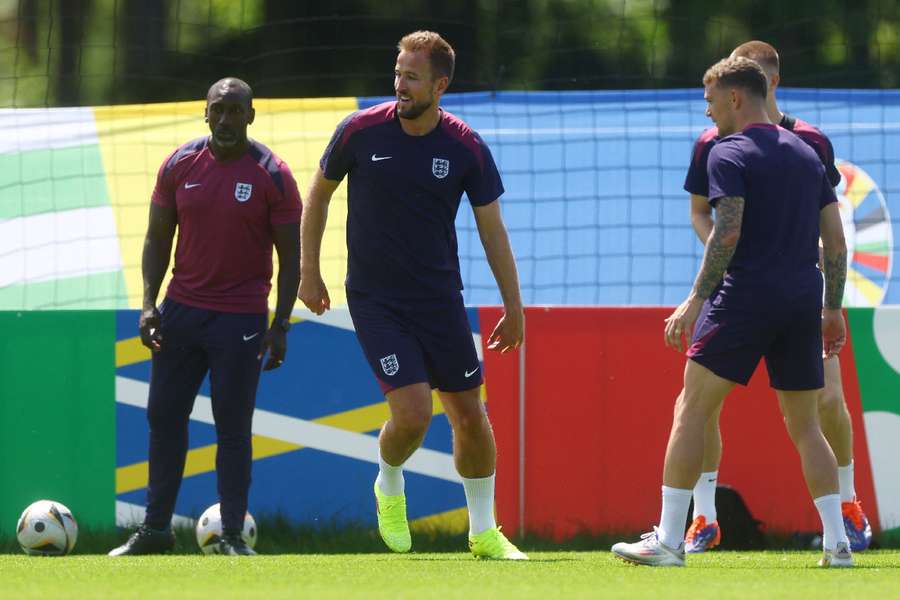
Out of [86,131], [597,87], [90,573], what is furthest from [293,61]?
[90,573]

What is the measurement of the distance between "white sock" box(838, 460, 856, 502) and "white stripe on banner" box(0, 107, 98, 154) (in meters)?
5.75

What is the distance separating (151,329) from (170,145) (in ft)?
11.7

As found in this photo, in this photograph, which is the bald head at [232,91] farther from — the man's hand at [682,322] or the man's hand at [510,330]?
the man's hand at [682,322]

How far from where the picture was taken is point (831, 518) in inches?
249

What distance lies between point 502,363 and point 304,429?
111 cm

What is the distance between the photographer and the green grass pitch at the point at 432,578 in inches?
209

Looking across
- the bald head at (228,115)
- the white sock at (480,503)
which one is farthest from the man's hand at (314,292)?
the bald head at (228,115)

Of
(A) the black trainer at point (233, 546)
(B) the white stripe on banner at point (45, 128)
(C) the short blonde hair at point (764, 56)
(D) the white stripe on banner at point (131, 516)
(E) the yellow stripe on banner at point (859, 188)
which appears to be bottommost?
(A) the black trainer at point (233, 546)

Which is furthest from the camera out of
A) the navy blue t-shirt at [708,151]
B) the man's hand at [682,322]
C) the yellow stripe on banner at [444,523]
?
the yellow stripe on banner at [444,523]

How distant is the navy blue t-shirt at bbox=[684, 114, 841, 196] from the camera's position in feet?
23.9

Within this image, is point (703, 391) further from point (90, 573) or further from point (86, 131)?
point (86, 131)

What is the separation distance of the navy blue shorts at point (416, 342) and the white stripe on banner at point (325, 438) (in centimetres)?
167

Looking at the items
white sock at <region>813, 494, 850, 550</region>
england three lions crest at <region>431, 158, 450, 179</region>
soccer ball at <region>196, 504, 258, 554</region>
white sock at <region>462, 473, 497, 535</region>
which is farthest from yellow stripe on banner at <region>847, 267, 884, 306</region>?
soccer ball at <region>196, 504, 258, 554</region>

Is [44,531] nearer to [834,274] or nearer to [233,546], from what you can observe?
[233,546]
